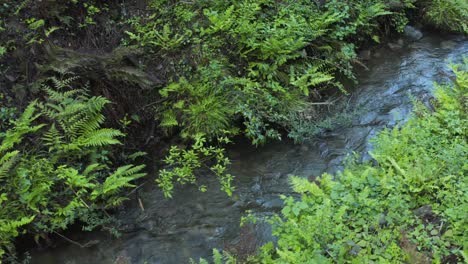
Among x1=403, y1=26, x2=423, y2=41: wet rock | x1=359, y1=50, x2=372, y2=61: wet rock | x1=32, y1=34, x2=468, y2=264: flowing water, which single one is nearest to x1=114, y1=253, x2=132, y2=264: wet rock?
x1=32, y1=34, x2=468, y2=264: flowing water

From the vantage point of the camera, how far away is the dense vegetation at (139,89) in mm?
5785

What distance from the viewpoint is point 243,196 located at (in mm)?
6395

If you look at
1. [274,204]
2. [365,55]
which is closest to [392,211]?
[274,204]

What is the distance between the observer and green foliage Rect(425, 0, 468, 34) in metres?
9.60

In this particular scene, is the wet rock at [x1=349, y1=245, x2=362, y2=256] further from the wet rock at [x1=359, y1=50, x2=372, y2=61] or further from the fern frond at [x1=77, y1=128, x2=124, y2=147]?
the wet rock at [x1=359, y1=50, x2=372, y2=61]

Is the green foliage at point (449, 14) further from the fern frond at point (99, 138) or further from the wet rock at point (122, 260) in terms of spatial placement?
the wet rock at point (122, 260)

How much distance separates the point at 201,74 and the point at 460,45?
611 cm

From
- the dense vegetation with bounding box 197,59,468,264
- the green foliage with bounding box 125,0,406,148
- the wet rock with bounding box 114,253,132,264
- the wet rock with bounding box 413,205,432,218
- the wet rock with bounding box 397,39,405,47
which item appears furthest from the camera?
the wet rock with bounding box 397,39,405,47

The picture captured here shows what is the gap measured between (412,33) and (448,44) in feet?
2.65

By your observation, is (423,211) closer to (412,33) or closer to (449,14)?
(412,33)

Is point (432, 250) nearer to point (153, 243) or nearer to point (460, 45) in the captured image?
point (153, 243)

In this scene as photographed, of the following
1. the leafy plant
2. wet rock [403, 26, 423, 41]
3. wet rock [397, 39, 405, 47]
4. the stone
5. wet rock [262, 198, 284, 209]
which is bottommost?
wet rock [262, 198, 284, 209]

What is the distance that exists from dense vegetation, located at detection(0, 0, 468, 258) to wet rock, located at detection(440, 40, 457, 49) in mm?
1991

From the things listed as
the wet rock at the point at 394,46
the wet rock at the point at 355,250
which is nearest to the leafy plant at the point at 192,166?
the wet rock at the point at 355,250
